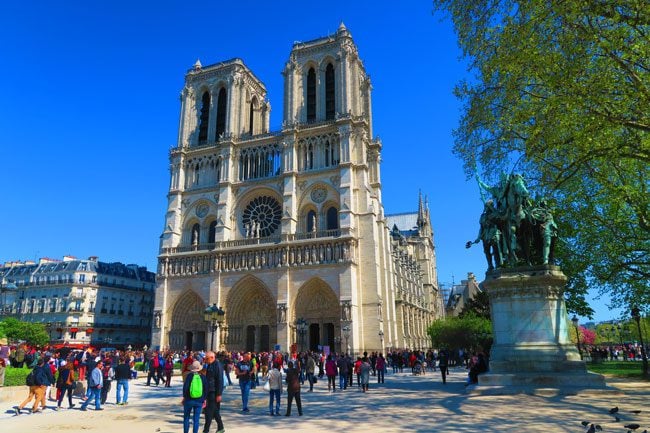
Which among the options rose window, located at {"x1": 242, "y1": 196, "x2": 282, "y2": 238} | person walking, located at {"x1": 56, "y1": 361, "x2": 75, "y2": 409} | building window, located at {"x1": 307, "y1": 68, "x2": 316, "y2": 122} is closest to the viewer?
person walking, located at {"x1": 56, "y1": 361, "x2": 75, "y2": 409}

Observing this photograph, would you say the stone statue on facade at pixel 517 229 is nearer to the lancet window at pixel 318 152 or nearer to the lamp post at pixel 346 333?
the lamp post at pixel 346 333

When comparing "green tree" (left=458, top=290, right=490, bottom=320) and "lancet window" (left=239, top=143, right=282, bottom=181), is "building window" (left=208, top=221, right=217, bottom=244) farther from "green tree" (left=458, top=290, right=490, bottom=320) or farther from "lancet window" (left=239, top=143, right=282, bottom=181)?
"green tree" (left=458, top=290, right=490, bottom=320)

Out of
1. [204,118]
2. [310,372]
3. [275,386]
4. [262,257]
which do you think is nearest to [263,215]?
[262,257]

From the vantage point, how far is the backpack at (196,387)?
24.0ft

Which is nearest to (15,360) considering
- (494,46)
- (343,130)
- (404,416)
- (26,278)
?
(404,416)

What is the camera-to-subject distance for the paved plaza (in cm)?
796

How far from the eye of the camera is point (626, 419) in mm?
8047

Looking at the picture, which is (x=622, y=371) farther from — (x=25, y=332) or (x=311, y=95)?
(x=25, y=332)

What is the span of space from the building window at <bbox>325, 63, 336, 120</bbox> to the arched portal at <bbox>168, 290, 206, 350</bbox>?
61.4ft

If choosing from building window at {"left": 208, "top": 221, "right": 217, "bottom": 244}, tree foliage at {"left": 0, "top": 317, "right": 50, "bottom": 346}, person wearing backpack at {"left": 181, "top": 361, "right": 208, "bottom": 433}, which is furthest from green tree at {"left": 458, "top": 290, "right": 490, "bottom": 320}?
tree foliage at {"left": 0, "top": 317, "right": 50, "bottom": 346}

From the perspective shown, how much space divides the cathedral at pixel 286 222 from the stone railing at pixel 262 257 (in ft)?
0.27

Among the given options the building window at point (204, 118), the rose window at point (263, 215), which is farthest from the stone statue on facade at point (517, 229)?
the building window at point (204, 118)

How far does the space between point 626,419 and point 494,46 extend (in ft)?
29.1

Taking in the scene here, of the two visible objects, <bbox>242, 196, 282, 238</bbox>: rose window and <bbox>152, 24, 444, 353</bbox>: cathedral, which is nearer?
<bbox>152, 24, 444, 353</bbox>: cathedral
